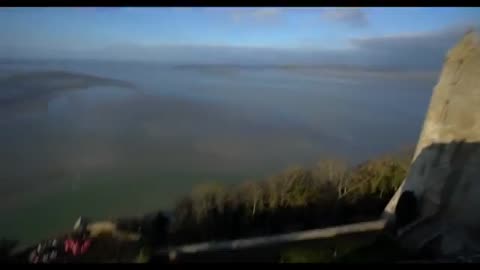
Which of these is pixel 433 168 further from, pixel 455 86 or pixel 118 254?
pixel 118 254

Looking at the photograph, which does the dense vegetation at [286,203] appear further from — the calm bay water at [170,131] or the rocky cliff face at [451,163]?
the rocky cliff face at [451,163]

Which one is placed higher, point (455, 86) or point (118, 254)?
point (455, 86)

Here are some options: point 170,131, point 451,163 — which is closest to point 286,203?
point 170,131

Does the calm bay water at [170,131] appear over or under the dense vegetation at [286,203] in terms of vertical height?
over

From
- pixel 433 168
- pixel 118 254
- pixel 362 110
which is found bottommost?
pixel 118 254

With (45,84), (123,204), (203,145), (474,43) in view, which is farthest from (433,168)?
(45,84)

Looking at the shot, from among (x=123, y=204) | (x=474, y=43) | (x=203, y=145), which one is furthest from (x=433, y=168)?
(x=123, y=204)

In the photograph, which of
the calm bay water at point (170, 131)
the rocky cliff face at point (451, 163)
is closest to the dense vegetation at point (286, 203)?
the calm bay water at point (170, 131)

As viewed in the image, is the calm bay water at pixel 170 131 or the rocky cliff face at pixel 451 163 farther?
the rocky cliff face at pixel 451 163

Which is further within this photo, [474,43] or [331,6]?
[474,43]
